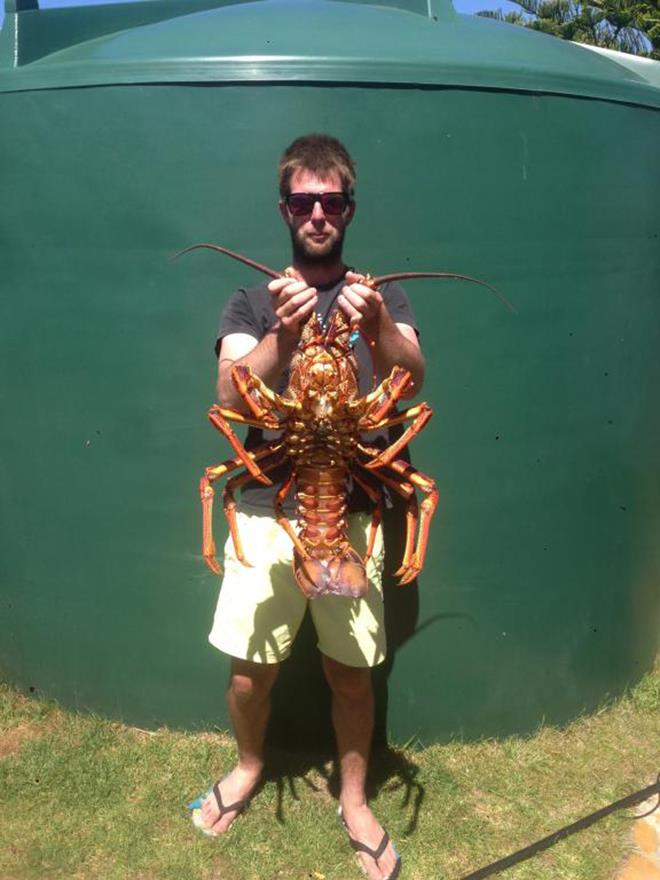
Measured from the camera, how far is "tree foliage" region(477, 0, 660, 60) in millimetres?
16281

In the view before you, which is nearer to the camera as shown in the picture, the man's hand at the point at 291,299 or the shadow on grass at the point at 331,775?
the man's hand at the point at 291,299

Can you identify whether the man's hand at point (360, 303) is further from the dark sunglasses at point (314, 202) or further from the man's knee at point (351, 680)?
the man's knee at point (351, 680)

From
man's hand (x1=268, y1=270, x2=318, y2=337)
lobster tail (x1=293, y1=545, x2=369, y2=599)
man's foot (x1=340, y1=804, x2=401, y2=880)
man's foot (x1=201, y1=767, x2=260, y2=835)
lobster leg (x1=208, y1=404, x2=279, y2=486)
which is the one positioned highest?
man's hand (x1=268, y1=270, x2=318, y2=337)

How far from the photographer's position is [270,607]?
130 inches

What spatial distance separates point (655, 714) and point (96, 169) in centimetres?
364

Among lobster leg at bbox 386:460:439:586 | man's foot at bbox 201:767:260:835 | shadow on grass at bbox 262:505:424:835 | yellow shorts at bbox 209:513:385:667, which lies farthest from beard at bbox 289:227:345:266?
man's foot at bbox 201:767:260:835

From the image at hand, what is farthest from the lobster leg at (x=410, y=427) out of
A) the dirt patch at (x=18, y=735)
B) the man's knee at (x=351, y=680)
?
the dirt patch at (x=18, y=735)

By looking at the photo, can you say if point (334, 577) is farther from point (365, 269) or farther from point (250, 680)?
point (365, 269)

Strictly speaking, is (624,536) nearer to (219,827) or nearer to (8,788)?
(219,827)

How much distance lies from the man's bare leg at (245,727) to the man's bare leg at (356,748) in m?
0.27

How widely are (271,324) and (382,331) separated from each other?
0.50m

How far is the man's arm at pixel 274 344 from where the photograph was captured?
254 cm

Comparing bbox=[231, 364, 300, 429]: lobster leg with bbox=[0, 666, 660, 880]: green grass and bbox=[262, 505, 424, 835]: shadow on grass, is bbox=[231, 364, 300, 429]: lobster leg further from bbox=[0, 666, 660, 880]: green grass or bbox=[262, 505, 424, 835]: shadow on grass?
bbox=[0, 666, 660, 880]: green grass

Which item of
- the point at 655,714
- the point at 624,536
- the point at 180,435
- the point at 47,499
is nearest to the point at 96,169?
the point at 180,435
